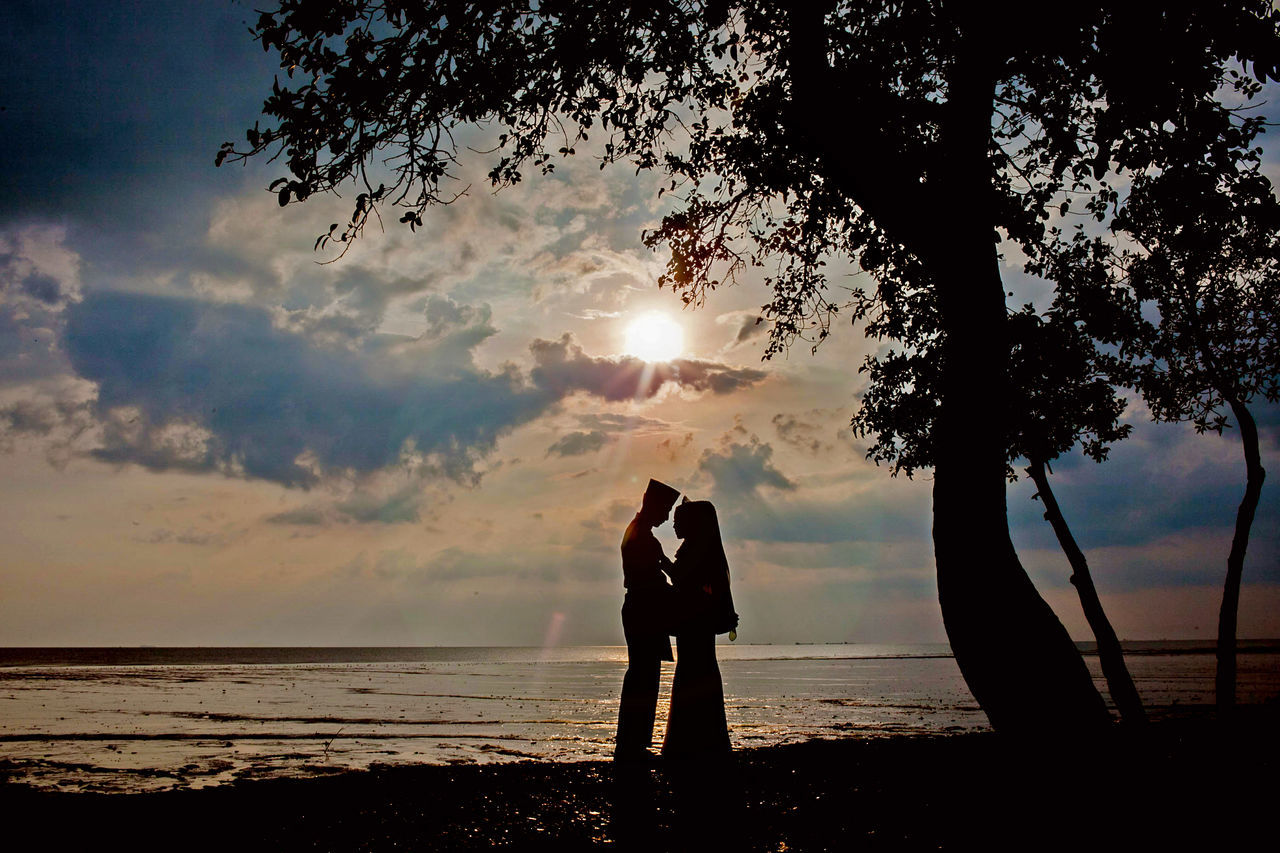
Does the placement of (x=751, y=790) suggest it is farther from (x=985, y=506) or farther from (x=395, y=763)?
(x=395, y=763)

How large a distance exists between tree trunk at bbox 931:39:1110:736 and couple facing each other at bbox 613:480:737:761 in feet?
7.15

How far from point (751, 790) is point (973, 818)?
2002mm

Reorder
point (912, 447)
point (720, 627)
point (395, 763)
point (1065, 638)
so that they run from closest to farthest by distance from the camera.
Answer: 1. point (1065, 638)
2. point (720, 627)
3. point (395, 763)
4. point (912, 447)

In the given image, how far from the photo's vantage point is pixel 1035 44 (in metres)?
7.52

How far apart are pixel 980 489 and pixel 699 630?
2931mm

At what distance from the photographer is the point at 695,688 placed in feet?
24.0

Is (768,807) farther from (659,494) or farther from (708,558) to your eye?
(659,494)

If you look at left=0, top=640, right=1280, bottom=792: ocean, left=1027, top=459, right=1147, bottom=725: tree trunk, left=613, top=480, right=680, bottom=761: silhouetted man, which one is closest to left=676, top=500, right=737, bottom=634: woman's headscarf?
left=613, top=480, right=680, bottom=761: silhouetted man

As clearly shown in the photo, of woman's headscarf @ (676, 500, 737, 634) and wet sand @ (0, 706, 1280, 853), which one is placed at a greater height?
woman's headscarf @ (676, 500, 737, 634)

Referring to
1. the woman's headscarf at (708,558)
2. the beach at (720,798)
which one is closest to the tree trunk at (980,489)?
the beach at (720,798)

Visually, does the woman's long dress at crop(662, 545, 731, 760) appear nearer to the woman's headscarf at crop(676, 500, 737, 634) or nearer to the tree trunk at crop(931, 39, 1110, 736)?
the woman's headscarf at crop(676, 500, 737, 634)

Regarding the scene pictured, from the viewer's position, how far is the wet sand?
4.57 metres

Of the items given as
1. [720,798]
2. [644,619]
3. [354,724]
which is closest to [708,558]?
[644,619]

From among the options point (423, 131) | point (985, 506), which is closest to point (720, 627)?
point (985, 506)
